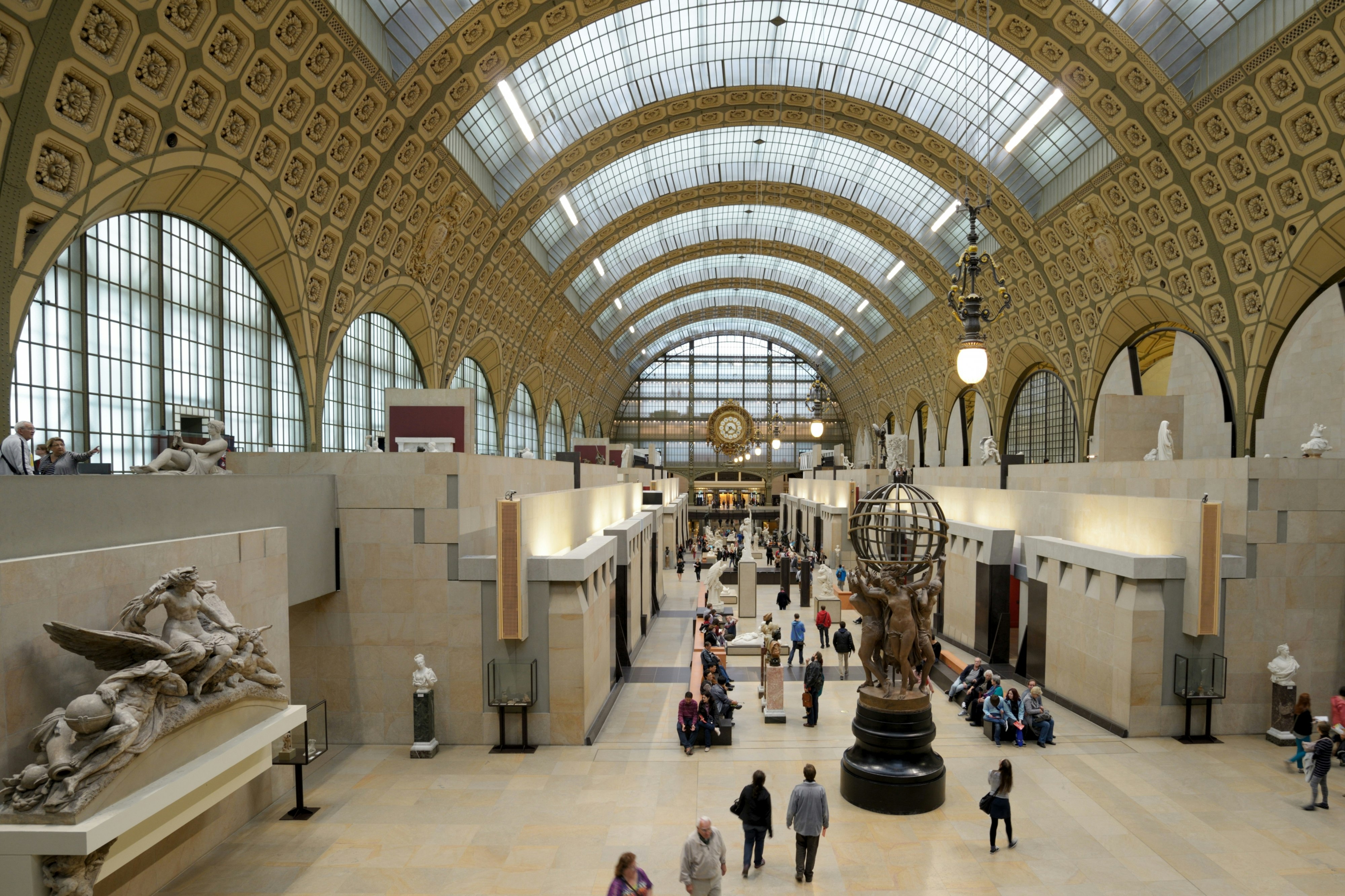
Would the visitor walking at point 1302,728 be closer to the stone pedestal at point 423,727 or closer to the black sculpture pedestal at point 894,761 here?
the black sculpture pedestal at point 894,761

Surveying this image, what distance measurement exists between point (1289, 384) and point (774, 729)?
16.9 m

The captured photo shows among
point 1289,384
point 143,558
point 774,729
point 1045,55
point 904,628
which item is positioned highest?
point 1045,55

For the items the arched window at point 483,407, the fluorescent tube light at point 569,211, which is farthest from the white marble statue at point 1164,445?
the arched window at point 483,407

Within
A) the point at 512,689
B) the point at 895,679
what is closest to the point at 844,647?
the point at 895,679

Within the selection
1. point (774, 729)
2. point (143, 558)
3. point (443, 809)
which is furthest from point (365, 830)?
point (774, 729)

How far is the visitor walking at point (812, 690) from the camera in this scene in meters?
13.7

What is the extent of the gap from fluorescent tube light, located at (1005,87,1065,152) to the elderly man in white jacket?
961 inches

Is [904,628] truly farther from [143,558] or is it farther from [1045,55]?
[1045,55]

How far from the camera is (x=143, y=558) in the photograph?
7359 mm

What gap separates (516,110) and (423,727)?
20.4 metres

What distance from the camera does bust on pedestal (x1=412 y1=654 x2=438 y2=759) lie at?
11.8 m

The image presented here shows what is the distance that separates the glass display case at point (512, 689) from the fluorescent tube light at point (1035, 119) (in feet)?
69.6

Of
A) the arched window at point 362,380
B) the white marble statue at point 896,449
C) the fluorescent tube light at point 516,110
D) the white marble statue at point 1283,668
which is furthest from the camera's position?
the white marble statue at point 896,449

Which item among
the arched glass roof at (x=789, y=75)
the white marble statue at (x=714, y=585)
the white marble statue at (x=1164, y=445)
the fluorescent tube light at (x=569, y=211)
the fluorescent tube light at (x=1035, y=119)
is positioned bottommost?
the white marble statue at (x=714, y=585)
